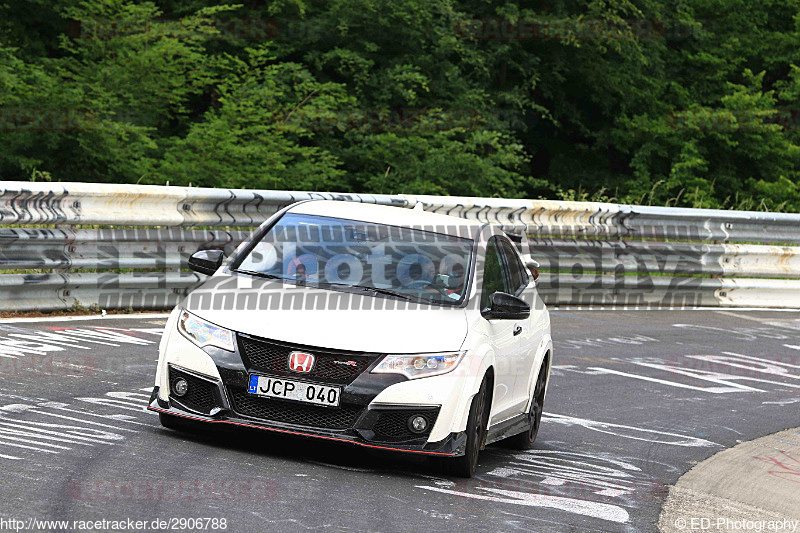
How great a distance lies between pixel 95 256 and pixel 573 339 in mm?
5187

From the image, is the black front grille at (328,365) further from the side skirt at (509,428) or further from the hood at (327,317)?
the side skirt at (509,428)

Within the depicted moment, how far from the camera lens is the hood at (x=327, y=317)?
23.7 ft

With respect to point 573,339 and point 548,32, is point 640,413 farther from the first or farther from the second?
point 548,32

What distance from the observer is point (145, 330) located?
485 inches

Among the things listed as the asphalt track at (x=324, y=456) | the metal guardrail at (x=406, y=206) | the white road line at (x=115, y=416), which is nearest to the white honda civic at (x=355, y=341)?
the asphalt track at (x=324, y=456)

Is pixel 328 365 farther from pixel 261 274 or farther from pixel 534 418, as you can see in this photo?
pixel 534 418

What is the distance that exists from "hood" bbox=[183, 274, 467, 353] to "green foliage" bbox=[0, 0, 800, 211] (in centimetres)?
1160

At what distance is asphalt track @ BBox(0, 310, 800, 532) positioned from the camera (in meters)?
6.05

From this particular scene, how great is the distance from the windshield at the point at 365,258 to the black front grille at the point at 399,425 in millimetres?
872

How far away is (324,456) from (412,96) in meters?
21.2

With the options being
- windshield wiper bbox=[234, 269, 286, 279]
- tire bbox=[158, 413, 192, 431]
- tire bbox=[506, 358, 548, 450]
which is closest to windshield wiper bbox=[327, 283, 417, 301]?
windshield wiper bbox=[234, 269, 286, 279]

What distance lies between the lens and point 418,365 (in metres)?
7.25

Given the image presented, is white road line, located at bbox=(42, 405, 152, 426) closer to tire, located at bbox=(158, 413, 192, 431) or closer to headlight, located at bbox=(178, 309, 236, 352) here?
tire, located at bbox=(158, 413, 192, 431)

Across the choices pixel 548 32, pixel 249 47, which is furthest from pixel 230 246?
pixel 548 32
